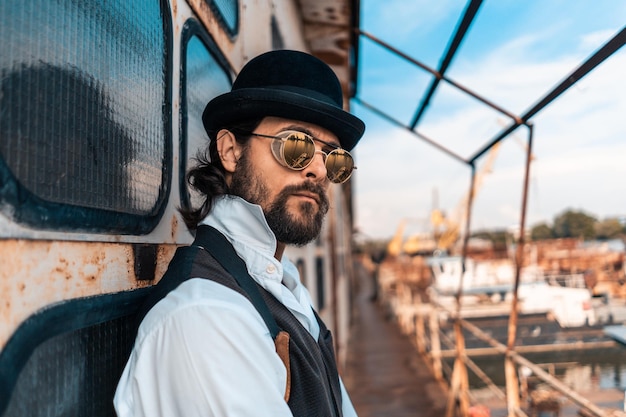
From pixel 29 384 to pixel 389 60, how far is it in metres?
3.15

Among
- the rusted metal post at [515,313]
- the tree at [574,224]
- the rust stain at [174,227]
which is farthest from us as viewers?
the tree at [574,224]

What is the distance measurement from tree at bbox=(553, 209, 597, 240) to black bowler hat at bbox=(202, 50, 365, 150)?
7.65 feet

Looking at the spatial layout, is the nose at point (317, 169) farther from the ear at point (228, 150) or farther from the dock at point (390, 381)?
the dock at point (390, 381)

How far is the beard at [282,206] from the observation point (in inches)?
47.4

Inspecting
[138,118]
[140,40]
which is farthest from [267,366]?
[140,40]

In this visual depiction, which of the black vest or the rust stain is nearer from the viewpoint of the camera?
the black vest

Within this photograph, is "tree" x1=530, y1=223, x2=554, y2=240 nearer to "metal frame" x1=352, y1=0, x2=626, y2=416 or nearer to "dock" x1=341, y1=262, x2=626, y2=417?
"metal frame" x1=352, y1=0, x2=626, y2=416

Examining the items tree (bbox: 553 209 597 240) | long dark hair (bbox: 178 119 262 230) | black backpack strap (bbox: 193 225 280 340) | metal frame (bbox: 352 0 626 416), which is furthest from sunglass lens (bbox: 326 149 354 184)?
tree (bbox: 553 209 597 240)

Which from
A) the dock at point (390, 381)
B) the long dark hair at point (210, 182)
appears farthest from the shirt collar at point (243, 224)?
the dock at point (390, 381)

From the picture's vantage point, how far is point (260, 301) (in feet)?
3.11

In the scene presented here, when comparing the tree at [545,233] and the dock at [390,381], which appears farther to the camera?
the dock at [390,381]

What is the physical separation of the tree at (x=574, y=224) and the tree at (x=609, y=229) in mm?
74

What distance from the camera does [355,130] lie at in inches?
53.1

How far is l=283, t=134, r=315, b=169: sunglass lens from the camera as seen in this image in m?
1.18
